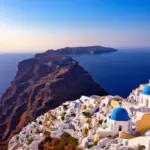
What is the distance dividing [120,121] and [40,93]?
51.2 meters

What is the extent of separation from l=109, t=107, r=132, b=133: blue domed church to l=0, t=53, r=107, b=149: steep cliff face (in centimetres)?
4118

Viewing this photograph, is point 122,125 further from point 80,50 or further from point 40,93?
point 80,50

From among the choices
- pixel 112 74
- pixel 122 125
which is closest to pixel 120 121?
pixel 122 125

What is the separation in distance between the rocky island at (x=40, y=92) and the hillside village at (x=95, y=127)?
870 inches

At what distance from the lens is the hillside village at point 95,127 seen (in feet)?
79.6

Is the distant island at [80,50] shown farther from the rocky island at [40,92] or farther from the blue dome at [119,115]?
the blue dome at [119,115]

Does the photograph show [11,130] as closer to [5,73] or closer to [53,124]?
[53,124]

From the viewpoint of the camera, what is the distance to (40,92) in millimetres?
76125

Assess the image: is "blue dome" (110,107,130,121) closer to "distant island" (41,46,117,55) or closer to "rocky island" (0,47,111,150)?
"rocky island" (0,47,111,150)

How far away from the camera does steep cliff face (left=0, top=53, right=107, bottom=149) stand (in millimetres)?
69062

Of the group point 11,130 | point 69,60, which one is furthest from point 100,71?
point 11,130

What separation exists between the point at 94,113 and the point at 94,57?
5535 inches

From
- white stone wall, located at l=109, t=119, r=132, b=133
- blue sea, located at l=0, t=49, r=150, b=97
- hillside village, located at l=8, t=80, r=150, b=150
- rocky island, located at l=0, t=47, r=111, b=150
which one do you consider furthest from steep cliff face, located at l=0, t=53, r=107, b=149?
white stone wall, located at l=109, t=119, r=132, b=133

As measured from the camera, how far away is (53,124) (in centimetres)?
3594
